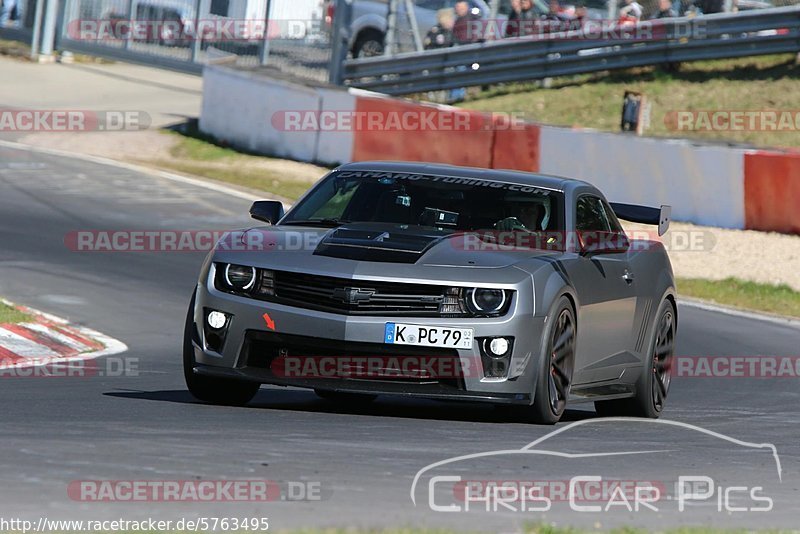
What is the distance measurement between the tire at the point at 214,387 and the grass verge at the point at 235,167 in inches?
523

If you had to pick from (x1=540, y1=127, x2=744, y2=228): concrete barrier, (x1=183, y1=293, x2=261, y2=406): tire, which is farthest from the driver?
(x1=540, y1=127, x2=744, y2=228): concrete barrier

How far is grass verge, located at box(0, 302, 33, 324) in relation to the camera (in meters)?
11.2

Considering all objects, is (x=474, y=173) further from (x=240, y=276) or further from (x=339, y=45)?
(x=339, y=45)

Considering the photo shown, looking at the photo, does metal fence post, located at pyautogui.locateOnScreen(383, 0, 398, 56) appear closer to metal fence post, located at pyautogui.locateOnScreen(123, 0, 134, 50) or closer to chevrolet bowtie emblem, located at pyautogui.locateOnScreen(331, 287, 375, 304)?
metal fence post, located at pyautogui.locateOnScreen(123, 0, 134, 50)

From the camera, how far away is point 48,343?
36.6 feet

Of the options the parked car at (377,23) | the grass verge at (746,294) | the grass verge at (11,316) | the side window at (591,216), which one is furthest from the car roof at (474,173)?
the parked car at (377,23)

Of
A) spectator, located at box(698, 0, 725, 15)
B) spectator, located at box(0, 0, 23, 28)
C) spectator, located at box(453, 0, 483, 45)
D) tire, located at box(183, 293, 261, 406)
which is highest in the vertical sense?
spectator, located at box(698, 0, 725, 15)

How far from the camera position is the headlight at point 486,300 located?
7516mm

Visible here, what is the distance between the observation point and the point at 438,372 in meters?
7.48

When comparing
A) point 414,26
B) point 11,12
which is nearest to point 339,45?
point 414,26

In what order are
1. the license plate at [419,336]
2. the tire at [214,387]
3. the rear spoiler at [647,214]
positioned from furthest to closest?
1. the rear spoiler at [647,214]
2. the tire at [214,387]
3. the license plate at [419,336]

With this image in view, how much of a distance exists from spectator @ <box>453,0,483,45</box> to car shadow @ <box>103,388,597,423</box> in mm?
19341

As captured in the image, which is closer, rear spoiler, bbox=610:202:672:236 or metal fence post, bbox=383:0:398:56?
rear spoiler, bbox=610:202:672:236

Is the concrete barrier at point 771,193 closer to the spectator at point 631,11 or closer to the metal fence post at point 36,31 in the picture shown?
the spectator at point 631,11
